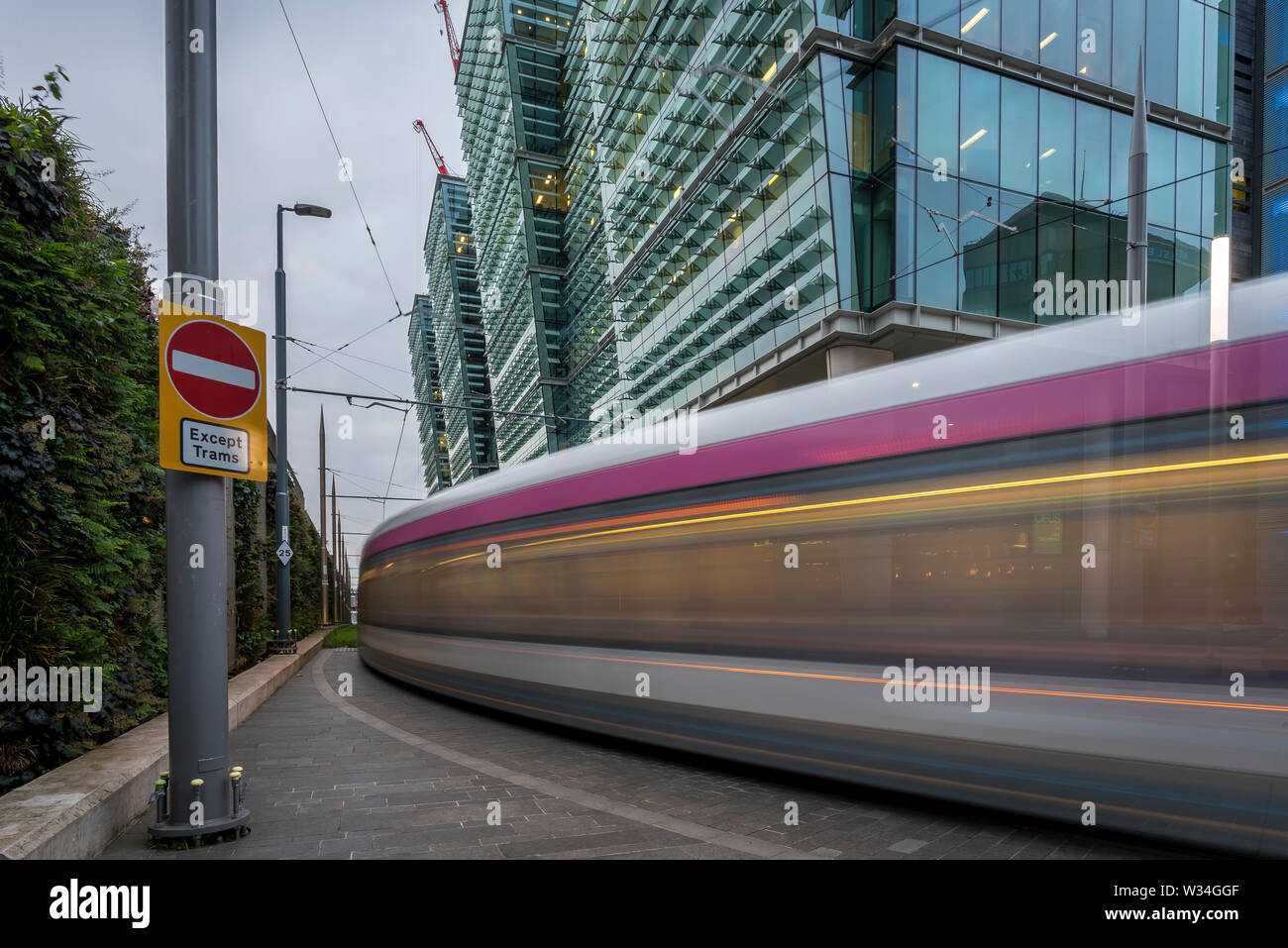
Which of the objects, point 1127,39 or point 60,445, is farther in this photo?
point 1127,39


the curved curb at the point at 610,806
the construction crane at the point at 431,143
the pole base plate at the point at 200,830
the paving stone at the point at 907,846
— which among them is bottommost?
the curved curb at the point at 610,806

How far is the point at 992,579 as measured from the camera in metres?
4.04

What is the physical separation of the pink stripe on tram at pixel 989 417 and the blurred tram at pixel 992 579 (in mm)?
14

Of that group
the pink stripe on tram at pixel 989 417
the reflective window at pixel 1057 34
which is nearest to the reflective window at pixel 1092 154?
the reflective window at pixel 1057 34

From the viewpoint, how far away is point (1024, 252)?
19.4 metres

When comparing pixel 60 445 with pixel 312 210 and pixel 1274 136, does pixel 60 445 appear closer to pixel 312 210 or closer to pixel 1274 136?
pixel 312 210

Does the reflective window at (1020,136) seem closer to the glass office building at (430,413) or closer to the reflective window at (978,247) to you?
the reflective window at (978,247)

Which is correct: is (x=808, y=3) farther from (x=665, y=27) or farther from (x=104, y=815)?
(x=104, y=815)

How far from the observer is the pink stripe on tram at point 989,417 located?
3.47m
